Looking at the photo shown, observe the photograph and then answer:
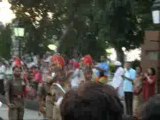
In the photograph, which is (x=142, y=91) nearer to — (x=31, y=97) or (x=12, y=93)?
(x=12, y=93)

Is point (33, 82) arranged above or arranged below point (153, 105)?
below

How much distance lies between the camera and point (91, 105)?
9.12 feet

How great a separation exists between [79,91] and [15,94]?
9.20 meters

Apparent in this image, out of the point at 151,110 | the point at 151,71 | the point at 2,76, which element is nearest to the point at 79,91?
the point at 151,110

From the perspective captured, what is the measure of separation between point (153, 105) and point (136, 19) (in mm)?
18599

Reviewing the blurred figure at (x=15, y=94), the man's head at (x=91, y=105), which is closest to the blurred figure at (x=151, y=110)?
the man's head at (x=91, y=105)

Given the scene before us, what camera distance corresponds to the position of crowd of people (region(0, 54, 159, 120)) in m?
2.78

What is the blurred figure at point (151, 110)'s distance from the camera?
2.63 meters

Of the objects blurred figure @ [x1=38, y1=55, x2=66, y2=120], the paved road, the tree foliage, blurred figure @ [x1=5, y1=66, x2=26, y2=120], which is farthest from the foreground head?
the tree foliage

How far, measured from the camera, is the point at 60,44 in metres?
39.5

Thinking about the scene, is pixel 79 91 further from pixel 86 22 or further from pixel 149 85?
pixel 86 22

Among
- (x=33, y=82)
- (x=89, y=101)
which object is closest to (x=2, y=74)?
(x=33, y=82)

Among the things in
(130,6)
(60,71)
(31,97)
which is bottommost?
(31,97)

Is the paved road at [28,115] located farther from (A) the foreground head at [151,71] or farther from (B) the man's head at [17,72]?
(A) the foreground head at [151,71]
